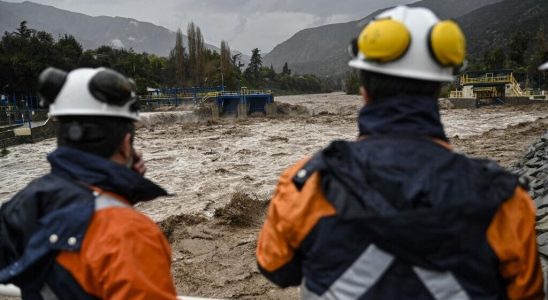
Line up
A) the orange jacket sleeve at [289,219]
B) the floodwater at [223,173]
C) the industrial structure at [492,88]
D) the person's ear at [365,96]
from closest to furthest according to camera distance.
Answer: the orange jacket sleeve at [289,219] → the person's ear at [365,96] → the floodwater at [223,173] → the industrial structure at [492,88]

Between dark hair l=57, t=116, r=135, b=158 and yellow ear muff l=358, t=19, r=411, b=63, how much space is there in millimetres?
897

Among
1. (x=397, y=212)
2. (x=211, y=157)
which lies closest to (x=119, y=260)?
(x=397, y=212)

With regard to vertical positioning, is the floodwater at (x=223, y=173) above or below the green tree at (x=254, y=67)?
below

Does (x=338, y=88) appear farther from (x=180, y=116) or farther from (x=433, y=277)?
(x=433, y=277)

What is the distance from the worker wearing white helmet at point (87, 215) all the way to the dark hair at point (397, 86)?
0.85 m

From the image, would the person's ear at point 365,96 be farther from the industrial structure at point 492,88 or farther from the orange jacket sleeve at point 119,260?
the industrial structure at point 492,88

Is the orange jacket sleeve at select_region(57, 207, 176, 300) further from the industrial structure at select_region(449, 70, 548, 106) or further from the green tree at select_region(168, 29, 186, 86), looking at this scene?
the green tree at select_region(168, 29, 186, 86)

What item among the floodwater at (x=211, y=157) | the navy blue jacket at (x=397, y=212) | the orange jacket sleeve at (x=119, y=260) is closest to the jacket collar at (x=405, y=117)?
the navy blue jacket at (x=397, y=212)

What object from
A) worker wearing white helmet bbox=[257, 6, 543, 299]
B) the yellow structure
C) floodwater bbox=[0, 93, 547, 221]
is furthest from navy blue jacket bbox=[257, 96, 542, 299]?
the yellow structure

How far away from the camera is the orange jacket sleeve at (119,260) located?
1.26 meters

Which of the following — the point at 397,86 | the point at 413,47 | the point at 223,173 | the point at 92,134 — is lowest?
the point at 223,173

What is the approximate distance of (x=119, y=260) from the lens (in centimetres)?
126

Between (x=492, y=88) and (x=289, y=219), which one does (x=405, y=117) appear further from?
(x=492, y=88)

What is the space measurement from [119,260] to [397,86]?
3.22ft
